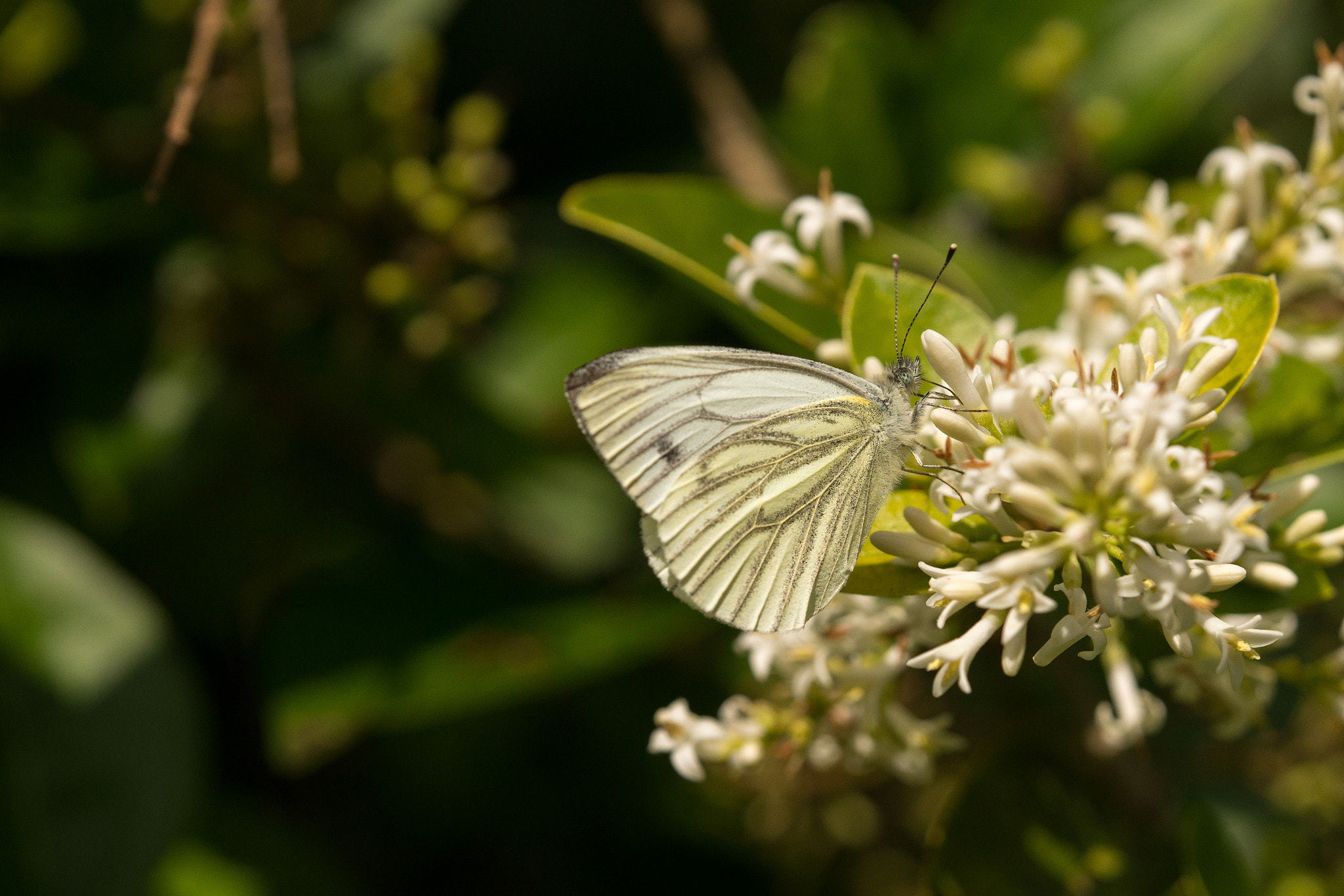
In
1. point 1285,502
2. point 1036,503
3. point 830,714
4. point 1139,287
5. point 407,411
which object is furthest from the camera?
point 407,411

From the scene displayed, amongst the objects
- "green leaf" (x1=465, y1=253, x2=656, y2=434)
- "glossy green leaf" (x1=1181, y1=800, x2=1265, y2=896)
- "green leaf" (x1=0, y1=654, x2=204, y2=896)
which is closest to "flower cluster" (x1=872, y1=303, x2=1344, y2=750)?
"glossy green leaf" (x1=1181, y1=800, x2=1265, y2=896)

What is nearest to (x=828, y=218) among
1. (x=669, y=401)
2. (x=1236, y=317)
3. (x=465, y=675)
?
(x=669, y=401)

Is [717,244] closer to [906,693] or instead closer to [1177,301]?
[1177,301]

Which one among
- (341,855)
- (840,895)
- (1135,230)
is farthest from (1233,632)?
(341,855)

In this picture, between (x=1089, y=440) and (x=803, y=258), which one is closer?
(x=1089, y=440)

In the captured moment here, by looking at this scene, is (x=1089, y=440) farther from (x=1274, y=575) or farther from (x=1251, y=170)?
(x=1251, y=170)

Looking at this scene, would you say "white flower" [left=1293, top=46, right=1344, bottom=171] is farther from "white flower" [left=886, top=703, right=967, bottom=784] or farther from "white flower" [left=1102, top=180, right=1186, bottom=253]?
"white flower" [left=886, top=703, right=967, bottom=784]

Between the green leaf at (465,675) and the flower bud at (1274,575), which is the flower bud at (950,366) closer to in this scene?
the flower bud at (1274,575)
